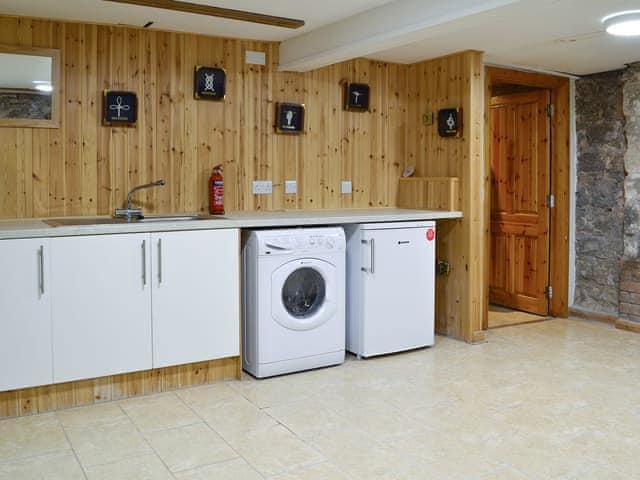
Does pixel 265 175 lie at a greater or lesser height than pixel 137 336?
greater

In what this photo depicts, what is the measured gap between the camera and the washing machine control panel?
12.4 feet

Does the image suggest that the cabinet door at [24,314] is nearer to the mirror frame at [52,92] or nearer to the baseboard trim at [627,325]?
the mirror frame at [52,92]

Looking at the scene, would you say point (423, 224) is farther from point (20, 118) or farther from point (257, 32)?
point (20, 118)

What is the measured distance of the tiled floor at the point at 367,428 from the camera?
2.66 meters

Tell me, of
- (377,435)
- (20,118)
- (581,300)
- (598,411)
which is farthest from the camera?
(581,300)

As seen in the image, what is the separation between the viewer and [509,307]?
6.03 metres

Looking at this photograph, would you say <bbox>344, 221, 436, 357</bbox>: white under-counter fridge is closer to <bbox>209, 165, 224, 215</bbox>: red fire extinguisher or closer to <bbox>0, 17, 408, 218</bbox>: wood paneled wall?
<bbox>0, 17, 408, 218</bbox>: wood paneled wall

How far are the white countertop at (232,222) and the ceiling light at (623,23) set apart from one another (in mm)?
1489

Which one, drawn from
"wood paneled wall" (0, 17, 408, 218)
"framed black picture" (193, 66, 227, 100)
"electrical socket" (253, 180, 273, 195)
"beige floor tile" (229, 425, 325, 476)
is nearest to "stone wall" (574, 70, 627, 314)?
"wood paneled wall" (0, 17, 408, 218)

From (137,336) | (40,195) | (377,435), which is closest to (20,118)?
(40,195)

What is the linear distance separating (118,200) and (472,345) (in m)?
2.56

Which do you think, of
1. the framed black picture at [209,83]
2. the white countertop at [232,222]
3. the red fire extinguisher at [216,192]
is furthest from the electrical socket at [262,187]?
the framed black picture at [209,83]

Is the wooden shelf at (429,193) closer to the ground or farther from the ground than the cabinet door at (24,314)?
farther from the ground

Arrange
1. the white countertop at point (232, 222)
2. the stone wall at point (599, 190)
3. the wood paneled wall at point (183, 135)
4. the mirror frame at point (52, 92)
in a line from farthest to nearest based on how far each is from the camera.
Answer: the stone wall at point (599, 190)
the wood paneled wall at point (183, 135)
the mirror frame at point (52, 92)
the white countertop at point (232, 222)
